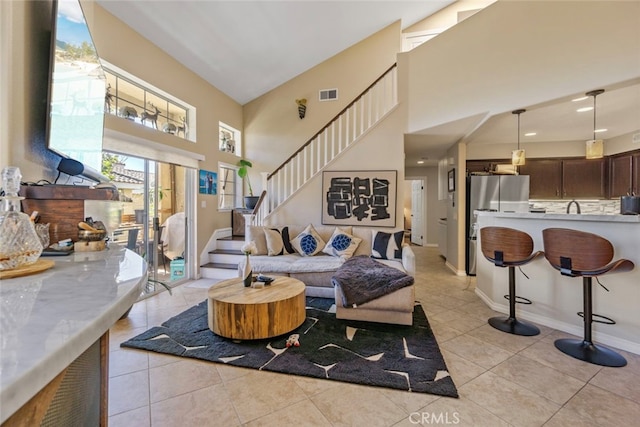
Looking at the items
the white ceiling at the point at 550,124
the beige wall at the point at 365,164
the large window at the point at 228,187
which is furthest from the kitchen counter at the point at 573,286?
the large window at the point at 228,187

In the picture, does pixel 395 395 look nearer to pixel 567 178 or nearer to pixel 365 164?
pixel 365 164

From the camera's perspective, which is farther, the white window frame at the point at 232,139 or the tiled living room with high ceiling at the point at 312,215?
the white window frame at the point at 232,139

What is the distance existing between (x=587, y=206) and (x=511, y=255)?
13.8ft

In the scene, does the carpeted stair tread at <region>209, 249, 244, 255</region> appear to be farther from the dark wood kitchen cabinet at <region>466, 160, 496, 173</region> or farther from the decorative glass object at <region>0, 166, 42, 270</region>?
the dark wood kitchen cabinet at <region>466, 160, 496, 173</region>

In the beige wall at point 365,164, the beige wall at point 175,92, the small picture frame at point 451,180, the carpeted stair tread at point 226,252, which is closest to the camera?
the beige wall at point 175,92

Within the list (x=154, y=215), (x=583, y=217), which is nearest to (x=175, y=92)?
(x=154, y=215)

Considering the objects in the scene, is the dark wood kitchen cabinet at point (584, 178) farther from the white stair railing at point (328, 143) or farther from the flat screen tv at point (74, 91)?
the flat screen tv at point (74, 91)

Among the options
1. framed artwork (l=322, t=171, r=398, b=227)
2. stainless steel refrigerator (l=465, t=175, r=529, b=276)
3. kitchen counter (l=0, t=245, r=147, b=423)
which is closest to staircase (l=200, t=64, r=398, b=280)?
framed artwork (l=322, t=171, r=398, b=227)

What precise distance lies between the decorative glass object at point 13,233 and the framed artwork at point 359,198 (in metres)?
4.11

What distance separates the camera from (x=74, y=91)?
5.45 ft

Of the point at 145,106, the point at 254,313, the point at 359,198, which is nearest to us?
the point at 254,313

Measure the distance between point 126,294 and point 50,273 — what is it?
0.42 metres

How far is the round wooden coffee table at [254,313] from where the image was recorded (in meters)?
2.50

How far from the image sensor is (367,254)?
4.30 m
